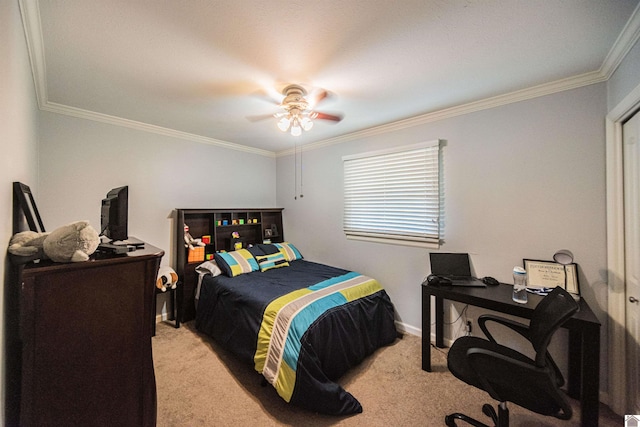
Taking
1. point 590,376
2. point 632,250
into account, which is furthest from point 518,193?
point 590,376

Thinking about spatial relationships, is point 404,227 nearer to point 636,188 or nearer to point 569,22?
point 636,188

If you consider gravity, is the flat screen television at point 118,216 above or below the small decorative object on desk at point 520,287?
above

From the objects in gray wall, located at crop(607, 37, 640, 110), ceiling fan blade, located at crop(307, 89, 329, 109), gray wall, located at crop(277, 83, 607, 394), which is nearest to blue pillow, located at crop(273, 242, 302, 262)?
gray wall, located at crop(277, 83, 607, 394)

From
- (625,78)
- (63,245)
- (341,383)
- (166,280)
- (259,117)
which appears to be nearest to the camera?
(63,245)

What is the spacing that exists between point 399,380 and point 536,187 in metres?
2.01

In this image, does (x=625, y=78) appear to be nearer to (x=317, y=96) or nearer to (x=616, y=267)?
(x=616, y=267)

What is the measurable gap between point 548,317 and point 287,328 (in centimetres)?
166

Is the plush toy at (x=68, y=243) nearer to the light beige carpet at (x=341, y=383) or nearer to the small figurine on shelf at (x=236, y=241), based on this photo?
the light beige carpet at (x=341, y=383)

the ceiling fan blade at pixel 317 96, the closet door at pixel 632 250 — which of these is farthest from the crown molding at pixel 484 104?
the ceiling fan blade at pixel 317 96

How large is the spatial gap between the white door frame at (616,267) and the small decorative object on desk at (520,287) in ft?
1.66

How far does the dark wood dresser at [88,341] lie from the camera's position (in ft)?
3.04

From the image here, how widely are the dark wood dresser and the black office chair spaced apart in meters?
1.69

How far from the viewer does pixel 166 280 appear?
113 inches

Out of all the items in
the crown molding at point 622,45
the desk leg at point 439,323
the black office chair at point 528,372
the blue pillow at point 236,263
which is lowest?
the desk leg at point 439,323
